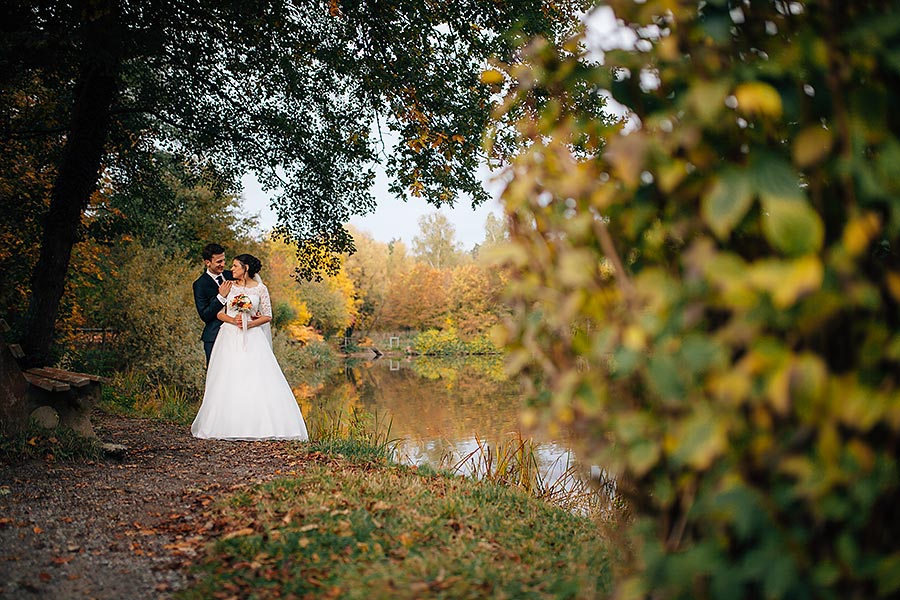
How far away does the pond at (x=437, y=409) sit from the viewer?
11500 millimetres

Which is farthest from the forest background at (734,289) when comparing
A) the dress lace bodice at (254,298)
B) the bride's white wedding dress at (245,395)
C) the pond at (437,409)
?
the dress lace bodice at (254,298)

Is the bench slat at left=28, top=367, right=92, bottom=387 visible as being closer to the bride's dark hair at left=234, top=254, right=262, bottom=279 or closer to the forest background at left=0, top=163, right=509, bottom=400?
the bride's dark hair at left=234, top=254, right=262, bottom=279

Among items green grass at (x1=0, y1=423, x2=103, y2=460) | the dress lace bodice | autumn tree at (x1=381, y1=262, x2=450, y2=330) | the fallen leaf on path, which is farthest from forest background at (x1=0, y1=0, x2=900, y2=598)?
autumn tree at (x1=381, y1=262, x2=450, y2=330)

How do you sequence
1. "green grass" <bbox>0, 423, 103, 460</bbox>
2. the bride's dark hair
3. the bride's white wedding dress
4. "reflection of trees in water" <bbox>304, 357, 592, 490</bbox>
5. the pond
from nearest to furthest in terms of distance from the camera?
"green grass" <bbox>0, 423, 103, 460</bbox> → the bride's white wedding dress → the bride's dark hair → the pond → "reflection of trees in water" <bbox>304, 357, 592, 490</bbox>

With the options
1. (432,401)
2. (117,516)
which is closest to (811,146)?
(117,516)

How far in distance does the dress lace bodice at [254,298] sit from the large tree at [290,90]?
162cm

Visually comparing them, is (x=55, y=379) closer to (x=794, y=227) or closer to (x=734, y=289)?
(x=734, y=289)

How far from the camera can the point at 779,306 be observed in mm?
1483

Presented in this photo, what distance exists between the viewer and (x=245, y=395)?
8727 mm

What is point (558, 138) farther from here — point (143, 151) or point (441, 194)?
point (143, 151)

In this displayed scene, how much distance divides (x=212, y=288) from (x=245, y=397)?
1.66 m

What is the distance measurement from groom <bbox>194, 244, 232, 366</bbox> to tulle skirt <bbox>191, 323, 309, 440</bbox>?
50 cm

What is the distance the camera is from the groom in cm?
920

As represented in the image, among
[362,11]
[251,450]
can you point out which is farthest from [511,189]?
[362,11]
